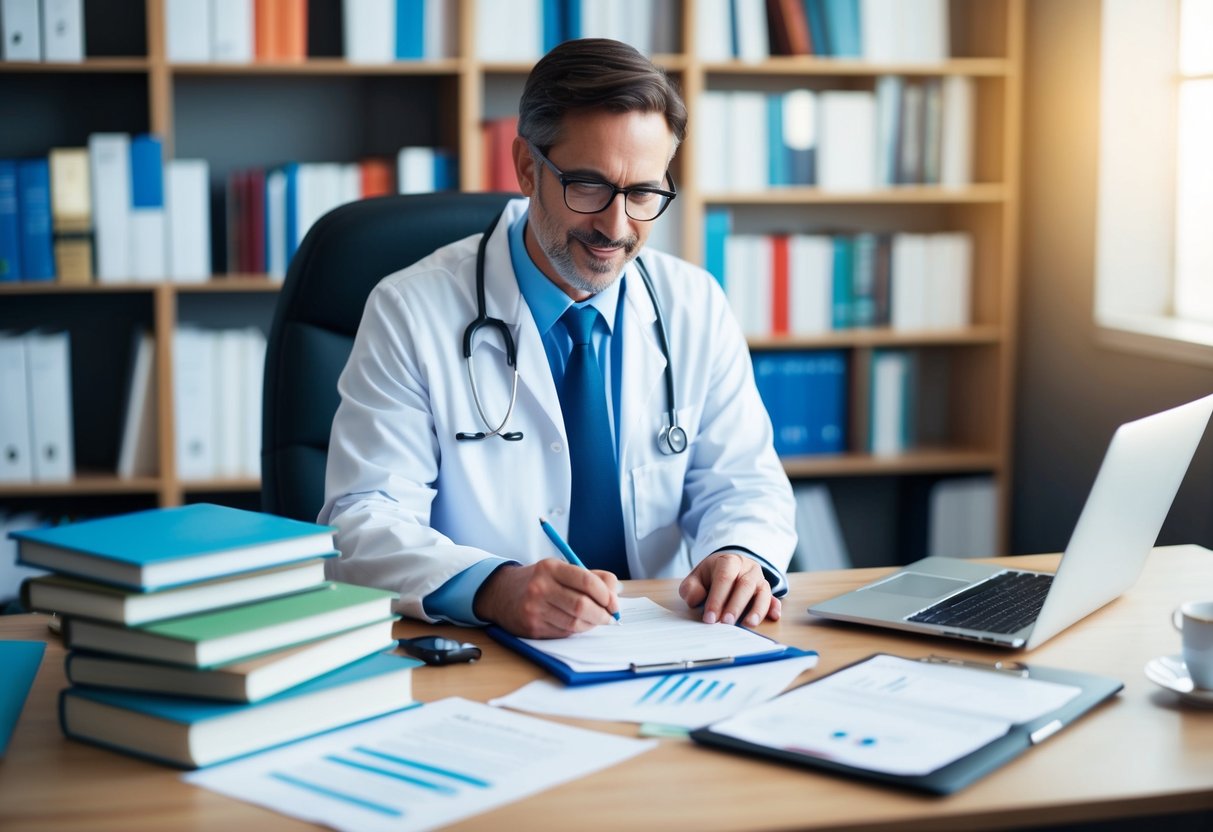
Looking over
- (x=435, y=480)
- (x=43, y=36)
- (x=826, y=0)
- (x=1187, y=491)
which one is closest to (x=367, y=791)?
(x=435, y=480)

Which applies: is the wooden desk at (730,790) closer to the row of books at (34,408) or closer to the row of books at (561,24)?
the row of books at (34,408)

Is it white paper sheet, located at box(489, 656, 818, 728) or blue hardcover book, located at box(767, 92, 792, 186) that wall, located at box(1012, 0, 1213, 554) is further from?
white paper sheet, located at box(489, 656, 818, 728)

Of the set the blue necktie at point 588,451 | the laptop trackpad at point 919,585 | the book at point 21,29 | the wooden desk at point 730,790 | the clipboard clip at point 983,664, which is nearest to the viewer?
the wooden desk at point 730,790

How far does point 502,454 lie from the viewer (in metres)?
1.82

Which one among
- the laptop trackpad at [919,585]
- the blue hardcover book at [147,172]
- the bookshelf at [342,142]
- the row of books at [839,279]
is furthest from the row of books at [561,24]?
the laptop trackpad at [919,585]

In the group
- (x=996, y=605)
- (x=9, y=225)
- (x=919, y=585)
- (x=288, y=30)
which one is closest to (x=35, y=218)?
(x=9, y=225)

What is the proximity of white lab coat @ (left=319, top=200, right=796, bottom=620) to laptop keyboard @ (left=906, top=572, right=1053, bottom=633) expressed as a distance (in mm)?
242

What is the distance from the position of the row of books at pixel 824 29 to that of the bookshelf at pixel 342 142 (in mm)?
43

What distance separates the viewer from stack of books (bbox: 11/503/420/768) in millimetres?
1051

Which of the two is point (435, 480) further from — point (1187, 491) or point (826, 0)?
point (826, 0)

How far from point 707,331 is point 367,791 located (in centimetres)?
113

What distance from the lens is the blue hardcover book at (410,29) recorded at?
312 cm

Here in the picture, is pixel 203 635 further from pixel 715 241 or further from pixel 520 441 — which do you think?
pixel 715 241

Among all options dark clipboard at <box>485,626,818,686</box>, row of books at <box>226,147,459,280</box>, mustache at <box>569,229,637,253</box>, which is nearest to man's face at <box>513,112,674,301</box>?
mustache at <box>569,229,637,253</box>
